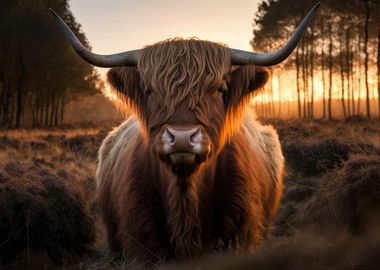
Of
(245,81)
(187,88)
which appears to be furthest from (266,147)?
(187,88)

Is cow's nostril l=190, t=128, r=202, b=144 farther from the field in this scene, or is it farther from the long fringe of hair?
the field

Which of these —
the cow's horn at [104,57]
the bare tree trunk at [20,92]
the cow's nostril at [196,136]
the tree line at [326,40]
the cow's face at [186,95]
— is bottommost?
the cow's nostril at [196,136]

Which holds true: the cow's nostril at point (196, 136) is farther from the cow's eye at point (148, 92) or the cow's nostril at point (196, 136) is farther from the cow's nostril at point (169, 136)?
the cow's eye at point (148, 92)

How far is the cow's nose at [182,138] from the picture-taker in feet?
10.1

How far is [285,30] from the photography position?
31094 mm

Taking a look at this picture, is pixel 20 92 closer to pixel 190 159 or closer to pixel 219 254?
pixel 219 254

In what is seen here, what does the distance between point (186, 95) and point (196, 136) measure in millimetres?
429

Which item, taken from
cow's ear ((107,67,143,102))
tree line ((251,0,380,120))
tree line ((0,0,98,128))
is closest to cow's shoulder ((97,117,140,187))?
cow's ear ((107,67,143,102))

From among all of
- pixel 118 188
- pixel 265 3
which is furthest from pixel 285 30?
pixel 118 188

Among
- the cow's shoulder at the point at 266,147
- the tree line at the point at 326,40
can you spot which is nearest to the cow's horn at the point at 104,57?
the cow's shoulder at the point at 266,147

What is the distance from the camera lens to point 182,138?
308cm

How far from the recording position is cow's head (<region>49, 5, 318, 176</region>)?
3232 millimetres

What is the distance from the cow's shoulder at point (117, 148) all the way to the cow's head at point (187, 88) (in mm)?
1028

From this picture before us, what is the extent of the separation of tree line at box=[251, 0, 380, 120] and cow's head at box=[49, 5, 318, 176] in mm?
22942
